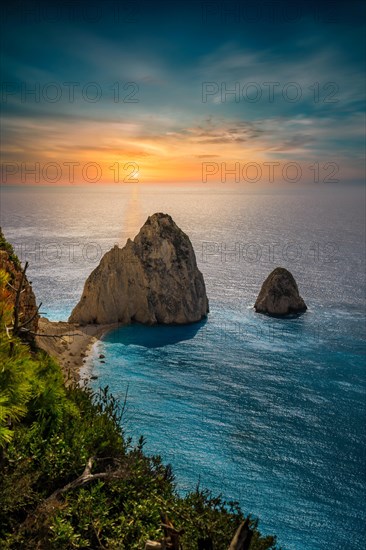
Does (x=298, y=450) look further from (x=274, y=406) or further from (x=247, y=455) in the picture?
(x=274, y=406)

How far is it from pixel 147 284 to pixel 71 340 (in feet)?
66.0

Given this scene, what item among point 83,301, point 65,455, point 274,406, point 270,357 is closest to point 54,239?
point 83,301

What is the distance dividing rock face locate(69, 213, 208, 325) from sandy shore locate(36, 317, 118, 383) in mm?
3708

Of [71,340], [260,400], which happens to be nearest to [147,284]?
[71,340]

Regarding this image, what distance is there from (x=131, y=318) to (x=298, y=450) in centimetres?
4635

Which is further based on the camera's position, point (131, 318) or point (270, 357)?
point (131, 318)

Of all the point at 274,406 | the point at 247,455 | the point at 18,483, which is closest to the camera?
the point at 18,483

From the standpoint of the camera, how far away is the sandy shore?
5866 cm

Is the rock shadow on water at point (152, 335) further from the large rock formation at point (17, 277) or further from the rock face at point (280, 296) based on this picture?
the large rock formation at point (17, 277)

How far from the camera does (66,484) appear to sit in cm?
1165

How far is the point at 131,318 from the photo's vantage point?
81.1 m

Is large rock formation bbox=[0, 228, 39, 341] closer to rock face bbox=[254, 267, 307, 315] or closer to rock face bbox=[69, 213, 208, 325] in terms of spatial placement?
rock face bbox=[69, 213, 208, 325]

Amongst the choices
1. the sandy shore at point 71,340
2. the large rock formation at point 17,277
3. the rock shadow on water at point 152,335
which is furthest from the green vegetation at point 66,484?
the rock shadow on water at point 152,335

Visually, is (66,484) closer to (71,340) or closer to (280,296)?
(71,340)
